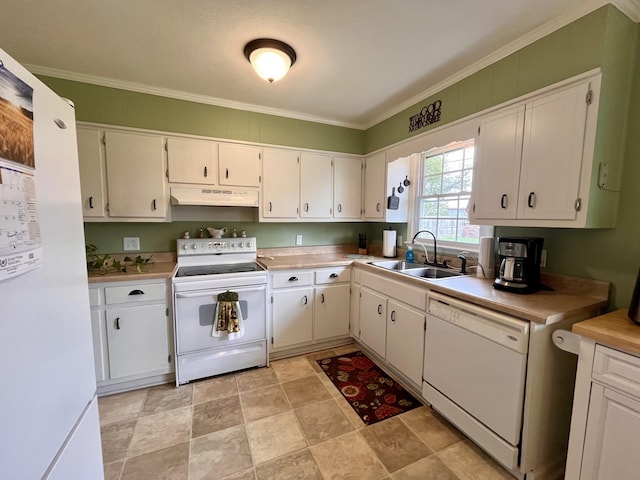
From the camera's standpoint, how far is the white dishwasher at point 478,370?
1.42 metres

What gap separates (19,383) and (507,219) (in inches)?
91.2

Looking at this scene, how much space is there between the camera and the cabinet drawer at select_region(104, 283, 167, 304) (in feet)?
6.77

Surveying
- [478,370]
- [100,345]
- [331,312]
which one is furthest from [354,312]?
[100,345]

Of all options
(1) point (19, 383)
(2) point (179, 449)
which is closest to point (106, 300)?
→ (2) point (179, 449)

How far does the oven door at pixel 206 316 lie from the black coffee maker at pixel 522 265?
1.86 metres

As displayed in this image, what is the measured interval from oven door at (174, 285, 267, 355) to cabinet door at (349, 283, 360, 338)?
3.11 feet

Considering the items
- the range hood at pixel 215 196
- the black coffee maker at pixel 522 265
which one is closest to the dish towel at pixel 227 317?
the range hood at pixel 215 196

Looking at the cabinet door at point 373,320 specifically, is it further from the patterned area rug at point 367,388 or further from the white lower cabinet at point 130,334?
the white lower cabinet at point 130,334

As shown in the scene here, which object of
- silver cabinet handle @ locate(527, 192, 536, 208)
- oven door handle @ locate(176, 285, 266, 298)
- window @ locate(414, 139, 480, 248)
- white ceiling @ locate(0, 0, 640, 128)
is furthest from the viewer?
window @ locate(414, 139, 480, 248)

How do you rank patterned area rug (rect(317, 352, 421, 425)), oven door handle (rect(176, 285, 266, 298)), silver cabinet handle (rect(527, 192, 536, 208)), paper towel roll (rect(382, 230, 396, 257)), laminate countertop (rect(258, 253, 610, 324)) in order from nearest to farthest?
laminate countertop (rect(258, 253, 610, 324))
silver cabinet handle (rect(527, 192, 536, 208))
patterned area rug (rect(317, 352, 421, 425))
oven door handle (rect(176, 285, 266, 298))
paper towel roll (rect(382, 230, 396, 257))

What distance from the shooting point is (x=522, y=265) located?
169 centimetres

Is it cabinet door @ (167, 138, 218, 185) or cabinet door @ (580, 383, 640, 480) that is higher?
cabinet door @ (167, 138, 218, 185)

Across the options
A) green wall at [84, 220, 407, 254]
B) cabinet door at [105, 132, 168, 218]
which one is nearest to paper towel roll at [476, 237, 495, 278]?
green wall at [84, 220, 407, 254]

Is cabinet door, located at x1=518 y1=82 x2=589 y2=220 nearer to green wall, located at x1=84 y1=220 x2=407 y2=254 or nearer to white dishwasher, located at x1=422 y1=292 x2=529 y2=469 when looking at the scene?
white dishwasher, located at x1=422 y1=292 x2=529 y2=469
